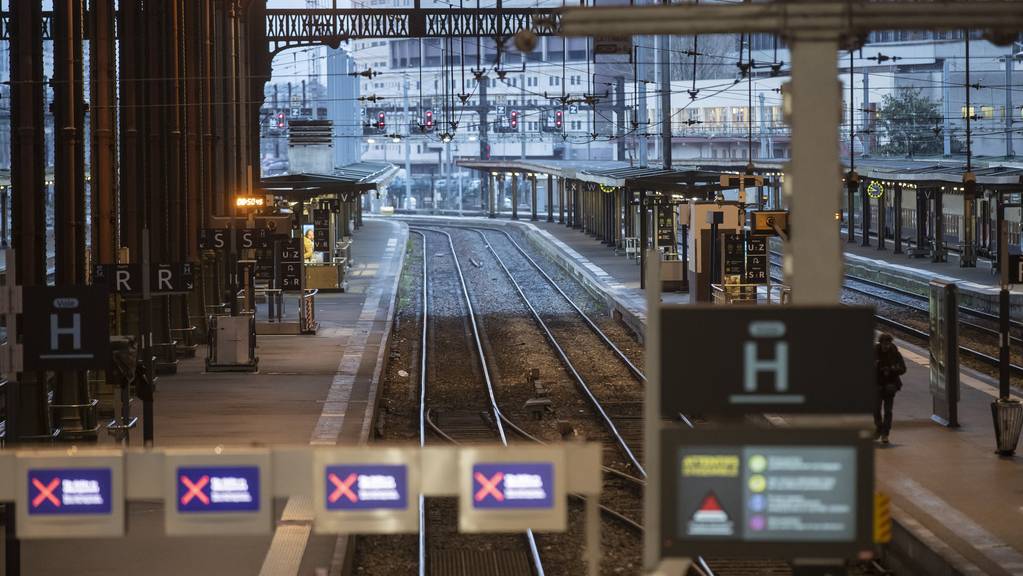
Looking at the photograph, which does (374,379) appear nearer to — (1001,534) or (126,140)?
(126,140)

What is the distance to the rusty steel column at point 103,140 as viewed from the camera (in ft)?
70.4

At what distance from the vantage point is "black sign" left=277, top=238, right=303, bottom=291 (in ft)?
109

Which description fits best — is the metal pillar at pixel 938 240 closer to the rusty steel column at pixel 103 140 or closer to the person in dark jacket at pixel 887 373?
the person in dark jacket at pixel 887 373

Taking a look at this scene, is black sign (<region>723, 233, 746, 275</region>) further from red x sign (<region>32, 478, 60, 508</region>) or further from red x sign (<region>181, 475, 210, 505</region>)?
red x sign (<region>32, 478, 60, 508</region>)

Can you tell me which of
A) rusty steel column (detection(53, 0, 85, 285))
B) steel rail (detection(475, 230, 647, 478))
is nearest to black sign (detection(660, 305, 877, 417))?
steel rail (detection(475, 230, 647, 478))

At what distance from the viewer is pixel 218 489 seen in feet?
26.4

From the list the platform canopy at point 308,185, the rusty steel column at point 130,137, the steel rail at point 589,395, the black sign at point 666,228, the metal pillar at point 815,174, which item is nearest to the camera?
the metal pillar at point 815,174

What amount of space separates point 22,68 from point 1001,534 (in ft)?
36.4

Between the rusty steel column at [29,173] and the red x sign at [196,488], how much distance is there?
9.54 m

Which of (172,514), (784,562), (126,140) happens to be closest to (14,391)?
(172,514)

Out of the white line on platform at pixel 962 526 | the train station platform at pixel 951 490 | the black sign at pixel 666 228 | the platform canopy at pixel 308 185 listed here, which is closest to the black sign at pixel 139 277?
the train station platform at pixel 951 490

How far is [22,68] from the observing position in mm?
17031

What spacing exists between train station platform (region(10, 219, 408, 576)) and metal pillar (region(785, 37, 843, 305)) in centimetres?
307

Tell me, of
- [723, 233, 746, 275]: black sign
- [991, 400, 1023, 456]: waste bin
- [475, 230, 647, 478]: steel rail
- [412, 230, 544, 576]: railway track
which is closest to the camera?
[412, 230, 544, 576]: railway track
